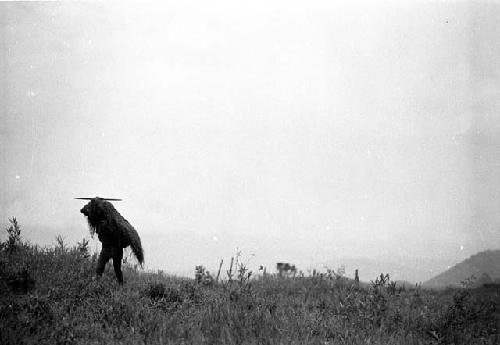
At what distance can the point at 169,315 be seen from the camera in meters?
6.11

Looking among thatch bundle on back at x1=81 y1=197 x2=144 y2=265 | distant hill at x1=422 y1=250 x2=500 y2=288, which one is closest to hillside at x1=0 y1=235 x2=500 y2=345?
thatch bundle on back at x1=81 y1=197 x2=144 y2=265

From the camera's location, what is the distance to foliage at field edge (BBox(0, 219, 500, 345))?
16.2ft

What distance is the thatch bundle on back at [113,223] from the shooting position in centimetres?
791

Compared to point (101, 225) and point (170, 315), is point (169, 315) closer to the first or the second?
point (170, 315)

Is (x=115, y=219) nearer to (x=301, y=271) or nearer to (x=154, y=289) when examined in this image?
(x=154, y=289)

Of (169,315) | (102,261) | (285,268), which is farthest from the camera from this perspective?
(285,268)

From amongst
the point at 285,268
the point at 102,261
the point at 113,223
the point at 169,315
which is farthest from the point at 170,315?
the point at 285,268

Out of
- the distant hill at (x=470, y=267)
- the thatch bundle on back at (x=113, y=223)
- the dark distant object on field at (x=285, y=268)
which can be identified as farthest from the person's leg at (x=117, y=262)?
the distant hill at (x=470, y=267)

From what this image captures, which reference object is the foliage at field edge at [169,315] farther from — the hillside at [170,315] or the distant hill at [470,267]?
the distant hill at [470,267]

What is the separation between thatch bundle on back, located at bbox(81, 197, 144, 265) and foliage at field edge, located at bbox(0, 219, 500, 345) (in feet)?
2.63

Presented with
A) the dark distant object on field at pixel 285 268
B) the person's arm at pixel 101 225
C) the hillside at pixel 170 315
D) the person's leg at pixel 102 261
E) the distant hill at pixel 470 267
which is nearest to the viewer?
the hillside at pixel 170 315

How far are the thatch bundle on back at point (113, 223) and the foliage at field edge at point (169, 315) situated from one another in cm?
80

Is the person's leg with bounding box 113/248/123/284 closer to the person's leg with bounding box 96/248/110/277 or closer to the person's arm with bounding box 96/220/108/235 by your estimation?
the person's leg with bounding box 96/248/110/277

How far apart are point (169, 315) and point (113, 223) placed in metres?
2.75
